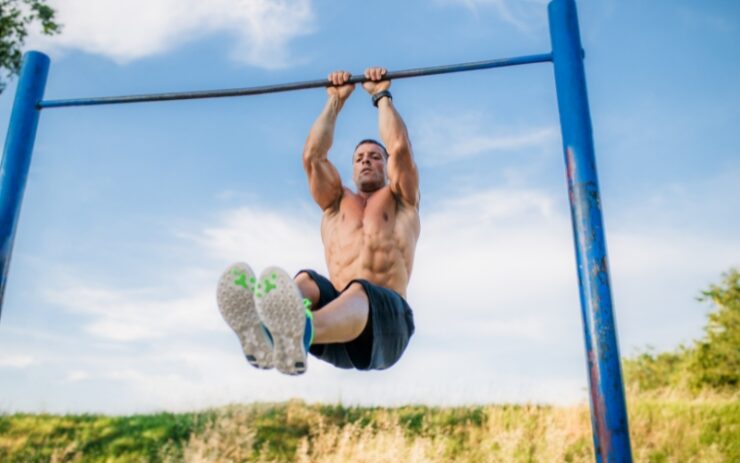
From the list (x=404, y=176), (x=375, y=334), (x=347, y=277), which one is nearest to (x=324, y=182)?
(x=404, y=176)

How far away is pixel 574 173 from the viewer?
8.63ft

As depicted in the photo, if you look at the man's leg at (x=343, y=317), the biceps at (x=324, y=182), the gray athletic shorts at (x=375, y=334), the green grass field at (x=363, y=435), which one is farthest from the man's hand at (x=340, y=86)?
the green grass field at (x=363, y=435)

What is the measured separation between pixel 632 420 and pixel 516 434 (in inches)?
82.6

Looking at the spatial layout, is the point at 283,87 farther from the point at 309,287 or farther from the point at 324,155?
the point at 309,287

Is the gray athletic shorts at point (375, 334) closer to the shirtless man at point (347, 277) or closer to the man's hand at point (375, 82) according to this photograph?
the shirtless man at point (347, 277)

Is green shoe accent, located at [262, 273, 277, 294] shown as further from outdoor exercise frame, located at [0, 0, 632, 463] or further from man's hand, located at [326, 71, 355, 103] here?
man's hand, located at [326, 71, 355, 103]

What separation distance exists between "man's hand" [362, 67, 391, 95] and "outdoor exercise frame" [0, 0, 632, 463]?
0.07 m

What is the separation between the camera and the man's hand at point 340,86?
10.5 feet

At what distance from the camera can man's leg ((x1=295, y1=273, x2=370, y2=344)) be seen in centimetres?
243

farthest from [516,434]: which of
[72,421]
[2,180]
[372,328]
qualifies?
[2,180]

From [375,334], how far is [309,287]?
1.18ft

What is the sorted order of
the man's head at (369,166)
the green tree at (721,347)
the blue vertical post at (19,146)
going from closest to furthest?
the blue vertical post at (19,146) < the man's head at (369,166) < the green tree at (721,347)

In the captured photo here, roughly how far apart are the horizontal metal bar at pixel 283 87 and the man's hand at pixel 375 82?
3 centimetres

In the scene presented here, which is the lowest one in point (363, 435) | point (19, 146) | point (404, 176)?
point (363, 435)
